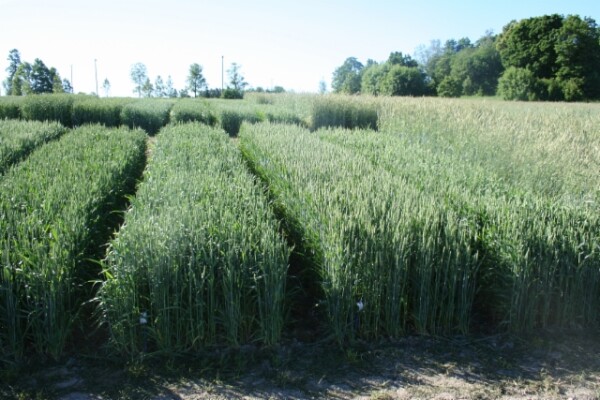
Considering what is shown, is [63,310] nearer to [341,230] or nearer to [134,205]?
[134,205]

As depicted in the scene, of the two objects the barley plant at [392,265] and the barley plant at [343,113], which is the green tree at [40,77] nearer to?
the barley plant at [343,113]

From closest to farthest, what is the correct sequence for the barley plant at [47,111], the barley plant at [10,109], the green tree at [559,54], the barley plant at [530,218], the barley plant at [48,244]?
the barley plant at [48,244] < the barley plant at [530,218] < the barley plant at [47,111] < the barley plant at [10,109] < the green tree at [559,54]

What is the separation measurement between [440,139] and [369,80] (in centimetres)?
6814

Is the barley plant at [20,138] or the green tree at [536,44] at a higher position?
the green tree at [536,44]

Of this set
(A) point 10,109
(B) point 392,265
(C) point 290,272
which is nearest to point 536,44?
(A) point 10,109

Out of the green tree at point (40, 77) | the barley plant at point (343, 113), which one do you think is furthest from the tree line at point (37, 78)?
the barley plant at point (343, 113)

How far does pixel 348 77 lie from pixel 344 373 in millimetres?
98927

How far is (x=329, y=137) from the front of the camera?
35.3 feet

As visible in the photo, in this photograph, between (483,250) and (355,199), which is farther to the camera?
(355,199)

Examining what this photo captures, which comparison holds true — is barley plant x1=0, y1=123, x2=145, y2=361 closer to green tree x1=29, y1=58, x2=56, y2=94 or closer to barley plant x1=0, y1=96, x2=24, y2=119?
barley plant x1=0, y1=96, x2=24, y2=119

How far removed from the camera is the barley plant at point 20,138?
8.48 metres

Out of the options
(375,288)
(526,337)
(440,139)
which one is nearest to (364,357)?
(375,288)

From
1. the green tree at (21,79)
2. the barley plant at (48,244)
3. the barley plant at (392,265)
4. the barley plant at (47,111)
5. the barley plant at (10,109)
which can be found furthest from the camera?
the green tree at (21,79)

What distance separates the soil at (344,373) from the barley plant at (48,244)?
0.30m
